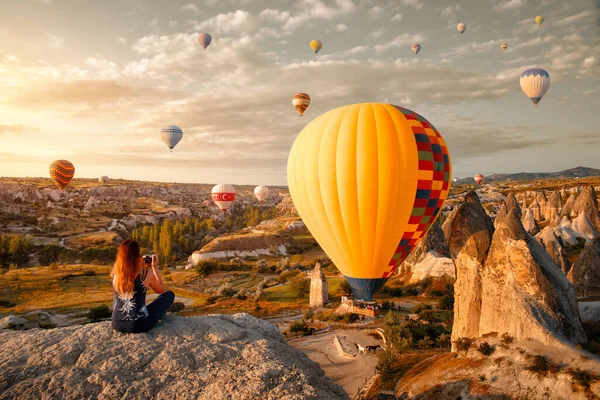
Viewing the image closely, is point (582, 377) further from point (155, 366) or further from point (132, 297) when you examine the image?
point (132, 297)

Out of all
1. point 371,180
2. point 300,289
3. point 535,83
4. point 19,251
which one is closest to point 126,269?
point 371,180

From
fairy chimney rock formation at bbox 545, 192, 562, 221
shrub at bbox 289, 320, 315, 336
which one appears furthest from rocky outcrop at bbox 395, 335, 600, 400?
fairy chimney rock formation at bbox 545, 192, 562, 221

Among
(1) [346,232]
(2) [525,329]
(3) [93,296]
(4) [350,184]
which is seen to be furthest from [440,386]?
(3) [93,296]

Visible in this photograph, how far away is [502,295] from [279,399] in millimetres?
15000

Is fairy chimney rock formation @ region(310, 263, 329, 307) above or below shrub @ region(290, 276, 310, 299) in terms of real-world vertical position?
above

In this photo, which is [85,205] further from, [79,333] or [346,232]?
[79,333]

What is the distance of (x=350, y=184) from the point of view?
21.9 meters

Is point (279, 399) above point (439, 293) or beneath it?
above

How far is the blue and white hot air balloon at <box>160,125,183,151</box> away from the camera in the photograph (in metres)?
62.6

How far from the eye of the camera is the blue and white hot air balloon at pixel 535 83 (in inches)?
1954

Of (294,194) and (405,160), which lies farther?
(294,194)

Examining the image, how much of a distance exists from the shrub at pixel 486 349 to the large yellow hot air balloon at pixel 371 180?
7877 millimetres

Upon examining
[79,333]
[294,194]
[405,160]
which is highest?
[405,160]

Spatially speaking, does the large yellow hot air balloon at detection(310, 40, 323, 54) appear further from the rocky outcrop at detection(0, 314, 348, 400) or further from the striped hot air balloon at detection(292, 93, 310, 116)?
the rocky outcrop at detection(0, 314, 348, 400)
